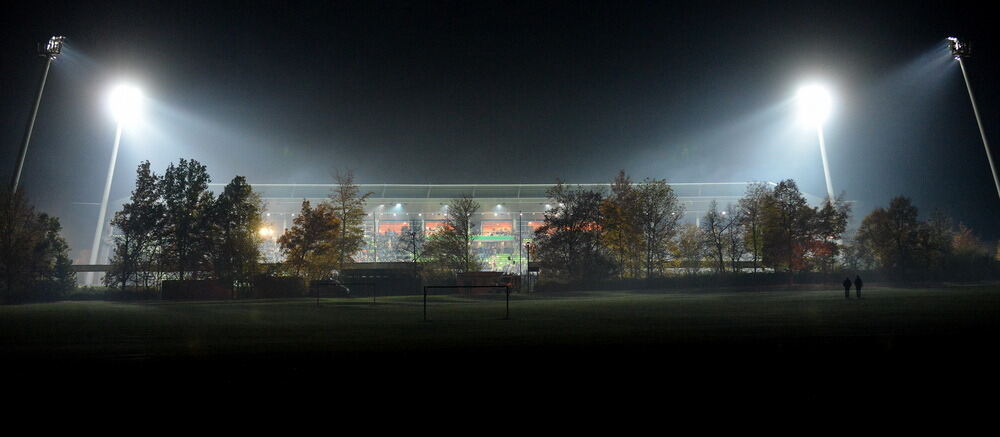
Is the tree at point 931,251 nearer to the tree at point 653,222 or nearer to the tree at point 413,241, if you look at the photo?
the tree at point 653,222

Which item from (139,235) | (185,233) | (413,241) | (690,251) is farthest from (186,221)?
(690,251)

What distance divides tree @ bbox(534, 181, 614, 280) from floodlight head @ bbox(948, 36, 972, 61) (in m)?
34.0

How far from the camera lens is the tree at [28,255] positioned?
46.0 metres

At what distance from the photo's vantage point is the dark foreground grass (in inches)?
370

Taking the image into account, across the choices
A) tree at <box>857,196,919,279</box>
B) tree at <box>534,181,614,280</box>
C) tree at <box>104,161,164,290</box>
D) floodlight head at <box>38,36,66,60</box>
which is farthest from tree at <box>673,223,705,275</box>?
floodlight head at <box>38,36,66,60</box>

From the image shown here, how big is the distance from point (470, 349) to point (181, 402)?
681 cm

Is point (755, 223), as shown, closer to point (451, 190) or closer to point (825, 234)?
point (825, 234)

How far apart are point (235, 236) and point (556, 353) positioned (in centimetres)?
4744

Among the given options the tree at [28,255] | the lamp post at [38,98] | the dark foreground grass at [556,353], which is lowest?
the dark foreground grass at [556,353]

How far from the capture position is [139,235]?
2105 inches

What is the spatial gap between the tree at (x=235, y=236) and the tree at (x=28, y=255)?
13293 millimetres

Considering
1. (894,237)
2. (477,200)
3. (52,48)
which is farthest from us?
(477,200)

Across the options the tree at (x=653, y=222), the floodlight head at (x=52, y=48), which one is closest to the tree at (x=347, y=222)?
the floodlight head at (x=52, y=48)

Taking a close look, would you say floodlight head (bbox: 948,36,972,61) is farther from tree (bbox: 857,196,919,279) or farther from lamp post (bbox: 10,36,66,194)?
lamp post (bbox: 10,36,66,194)
